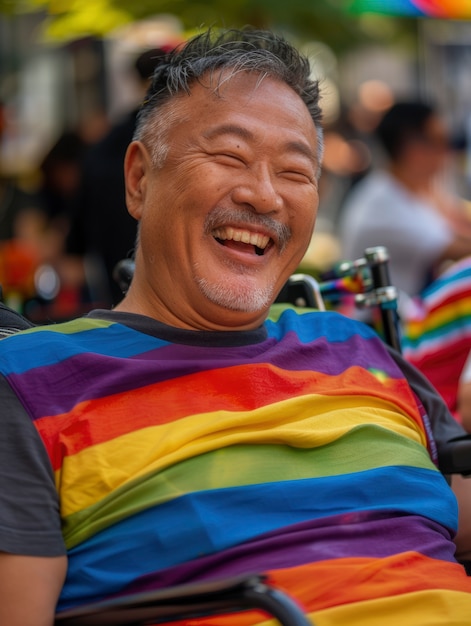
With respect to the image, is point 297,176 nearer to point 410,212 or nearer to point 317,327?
point 317,327

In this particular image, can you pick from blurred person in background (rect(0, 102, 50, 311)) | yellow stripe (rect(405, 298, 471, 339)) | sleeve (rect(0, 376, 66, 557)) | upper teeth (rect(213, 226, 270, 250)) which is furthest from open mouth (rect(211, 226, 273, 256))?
blurred person in background (rect(0, 102, 50, 311))

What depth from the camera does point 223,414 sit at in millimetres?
2352

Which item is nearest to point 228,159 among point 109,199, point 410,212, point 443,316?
point 443,316

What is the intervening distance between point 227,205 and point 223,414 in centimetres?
49

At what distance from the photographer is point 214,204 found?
253 cm

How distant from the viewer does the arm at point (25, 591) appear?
2.05m

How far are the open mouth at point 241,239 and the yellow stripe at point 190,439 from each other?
38 centimetres

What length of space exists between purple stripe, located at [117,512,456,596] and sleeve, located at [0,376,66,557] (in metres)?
0.21

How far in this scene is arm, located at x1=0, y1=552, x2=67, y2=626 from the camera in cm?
205

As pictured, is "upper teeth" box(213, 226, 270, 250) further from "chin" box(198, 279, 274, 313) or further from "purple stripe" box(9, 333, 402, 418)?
"purple stripe" box(9, 333, 402, 418)

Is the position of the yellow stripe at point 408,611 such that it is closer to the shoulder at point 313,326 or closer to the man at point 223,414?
the man at point 223,414

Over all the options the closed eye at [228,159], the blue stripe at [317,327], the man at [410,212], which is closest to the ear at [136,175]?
the closed eye at [228,159]

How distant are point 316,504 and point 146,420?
39 cm

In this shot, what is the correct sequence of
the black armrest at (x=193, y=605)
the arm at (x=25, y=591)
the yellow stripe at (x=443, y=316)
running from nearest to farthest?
the black armrest at (x=193, y=605)
the arm at (x=25, y=591)
the yellow stripe at (x=443, y=316)
